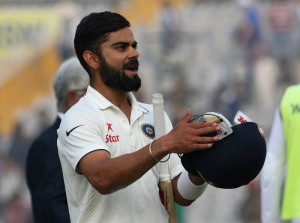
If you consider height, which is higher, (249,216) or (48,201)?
(48,201)

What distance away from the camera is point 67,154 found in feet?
14.0

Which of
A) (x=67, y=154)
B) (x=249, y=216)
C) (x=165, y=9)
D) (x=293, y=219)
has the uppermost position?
(x=67, y=154)

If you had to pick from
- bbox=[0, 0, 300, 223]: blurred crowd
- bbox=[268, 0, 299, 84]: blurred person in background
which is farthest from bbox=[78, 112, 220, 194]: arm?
bbox=[268, 0, 299, 84]: blurred person in background

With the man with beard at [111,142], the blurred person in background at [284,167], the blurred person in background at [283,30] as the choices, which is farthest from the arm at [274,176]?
the blurred person in background at [283,30]

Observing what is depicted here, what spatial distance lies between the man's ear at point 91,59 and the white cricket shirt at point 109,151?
0.42ft

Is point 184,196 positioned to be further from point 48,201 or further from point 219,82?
point 219,82

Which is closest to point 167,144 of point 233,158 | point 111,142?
point 233,158

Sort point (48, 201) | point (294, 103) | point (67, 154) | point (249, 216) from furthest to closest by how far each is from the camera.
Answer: point (249, 216)
point (48, 201)
point (294, 103)
point (67, 154)

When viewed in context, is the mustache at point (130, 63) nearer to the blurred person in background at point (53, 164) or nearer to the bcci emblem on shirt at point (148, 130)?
the bcci emblem on shirt at point (148, 130)

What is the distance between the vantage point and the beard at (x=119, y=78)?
4297 millimetres

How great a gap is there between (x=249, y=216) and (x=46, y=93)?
2.72 metres

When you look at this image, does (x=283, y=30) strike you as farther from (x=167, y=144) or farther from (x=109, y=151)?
(x=167, y=144)

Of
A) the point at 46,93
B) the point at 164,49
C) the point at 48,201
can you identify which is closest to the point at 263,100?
the point at 164,49

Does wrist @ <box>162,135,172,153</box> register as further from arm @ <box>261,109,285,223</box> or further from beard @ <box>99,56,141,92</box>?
arm @ <box>261,109,285,223</box>
